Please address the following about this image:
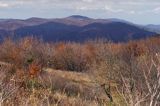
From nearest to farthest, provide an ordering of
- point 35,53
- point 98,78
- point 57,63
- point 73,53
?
point 98,78
point 35,53
point 57,63
point 73,53

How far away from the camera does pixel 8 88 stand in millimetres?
5047

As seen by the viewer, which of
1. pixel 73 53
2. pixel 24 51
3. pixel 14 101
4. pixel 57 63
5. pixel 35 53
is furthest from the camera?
pixel 73 53

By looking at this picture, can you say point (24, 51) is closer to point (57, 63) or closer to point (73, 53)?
point (57, 63)

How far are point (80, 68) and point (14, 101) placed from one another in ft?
206

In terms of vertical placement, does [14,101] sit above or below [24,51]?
above

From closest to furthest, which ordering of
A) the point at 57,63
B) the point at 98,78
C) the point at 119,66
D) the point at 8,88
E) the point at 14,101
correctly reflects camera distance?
1. the point at 8,88
2. the point at 14,101
3. the point at 119,66
4. the point at 98,78
5. the point at 57,63

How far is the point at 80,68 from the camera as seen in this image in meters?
69.4

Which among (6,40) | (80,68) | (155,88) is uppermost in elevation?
(155,88)

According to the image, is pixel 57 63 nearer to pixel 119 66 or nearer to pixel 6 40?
pixel 6 40

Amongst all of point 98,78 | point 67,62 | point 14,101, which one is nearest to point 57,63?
point 67,62

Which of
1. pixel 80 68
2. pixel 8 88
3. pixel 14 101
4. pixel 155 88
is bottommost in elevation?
pixel 80 68

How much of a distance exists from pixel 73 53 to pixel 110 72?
42848 mm

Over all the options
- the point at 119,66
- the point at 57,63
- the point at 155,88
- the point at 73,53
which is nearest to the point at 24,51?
the point at 57,63

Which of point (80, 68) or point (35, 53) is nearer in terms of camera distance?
point (35, 53)
